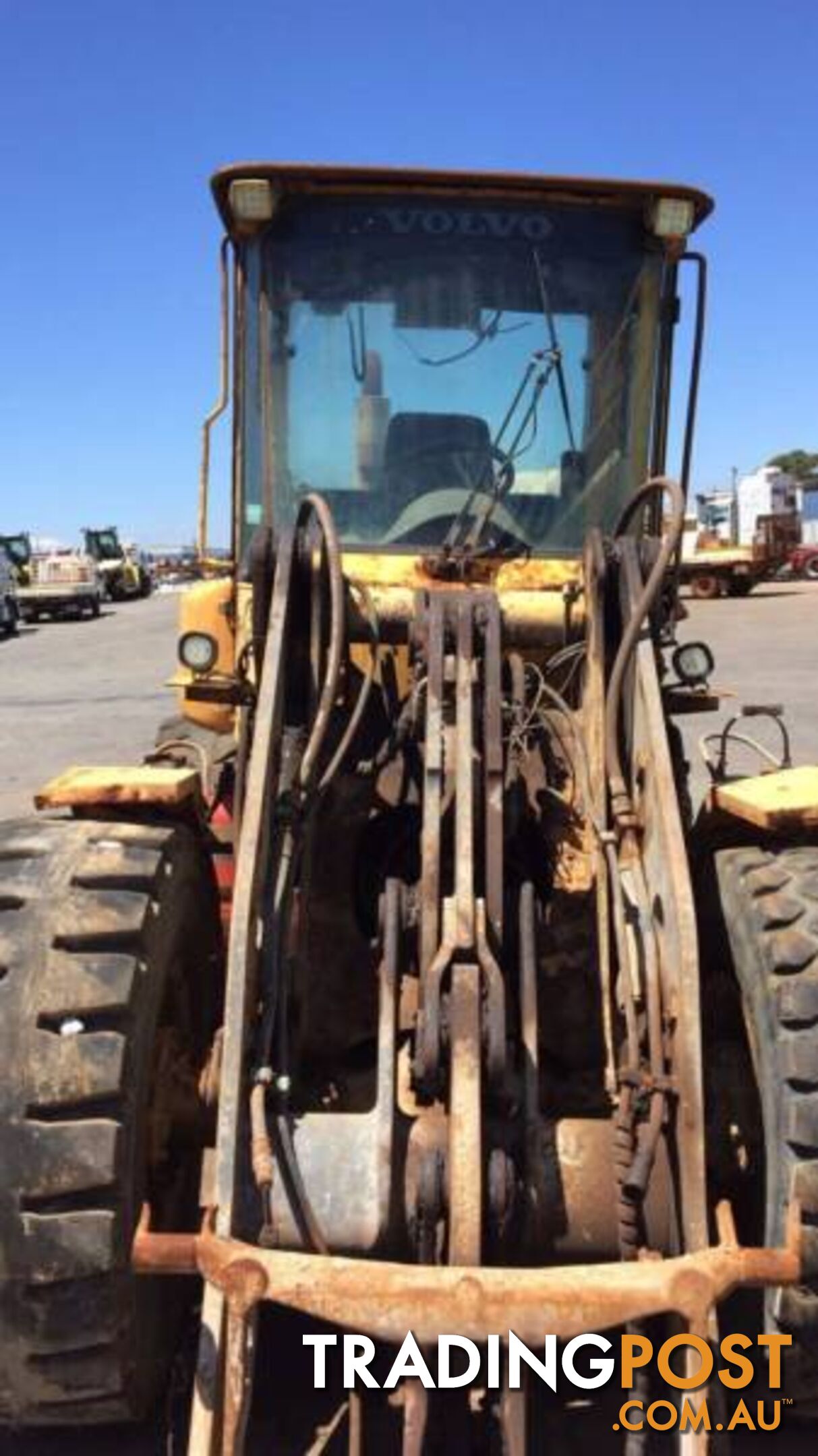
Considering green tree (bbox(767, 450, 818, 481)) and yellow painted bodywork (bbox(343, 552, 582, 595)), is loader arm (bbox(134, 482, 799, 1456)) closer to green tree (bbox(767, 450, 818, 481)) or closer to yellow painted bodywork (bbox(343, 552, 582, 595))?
yellow painted bodywork (bbox(343, 552, 582, 595))

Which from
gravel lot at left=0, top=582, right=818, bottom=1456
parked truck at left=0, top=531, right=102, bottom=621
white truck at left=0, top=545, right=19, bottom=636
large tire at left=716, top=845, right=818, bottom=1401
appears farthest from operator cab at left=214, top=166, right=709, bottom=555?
parked truck at left=0, top=531, right=102, bottom=621

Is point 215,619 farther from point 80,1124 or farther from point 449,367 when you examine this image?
point 80,1124

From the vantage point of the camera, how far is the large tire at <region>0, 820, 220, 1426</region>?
9.16 feet

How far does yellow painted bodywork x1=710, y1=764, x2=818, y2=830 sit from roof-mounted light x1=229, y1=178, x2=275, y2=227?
2.20 metres

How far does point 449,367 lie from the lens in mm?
4547

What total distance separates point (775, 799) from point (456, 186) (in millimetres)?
2214

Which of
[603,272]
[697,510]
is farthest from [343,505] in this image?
[697,510]

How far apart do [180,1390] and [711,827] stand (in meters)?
1.91

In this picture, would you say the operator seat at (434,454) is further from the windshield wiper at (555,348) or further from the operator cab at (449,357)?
the windshield wiper at (555,348)

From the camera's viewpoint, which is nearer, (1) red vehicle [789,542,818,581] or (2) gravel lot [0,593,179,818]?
(2) gravel lot [0,593,179,818]

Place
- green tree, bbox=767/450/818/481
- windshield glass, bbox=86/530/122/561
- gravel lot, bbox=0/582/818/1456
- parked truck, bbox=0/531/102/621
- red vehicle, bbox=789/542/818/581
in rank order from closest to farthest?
gravel lot, bbox=0/582/818/1456
parked truck, bbox=0/531/102/621
red vehicle, bbox=789/542/818/581
windshield glass, bbox=86/530/122/561
green tree, bbox=767/450/818/481

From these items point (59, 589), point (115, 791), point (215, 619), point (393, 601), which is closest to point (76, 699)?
point (215, 619)

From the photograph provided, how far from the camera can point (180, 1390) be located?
10.6ft

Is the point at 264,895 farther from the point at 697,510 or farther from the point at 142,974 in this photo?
the point at 697,510
